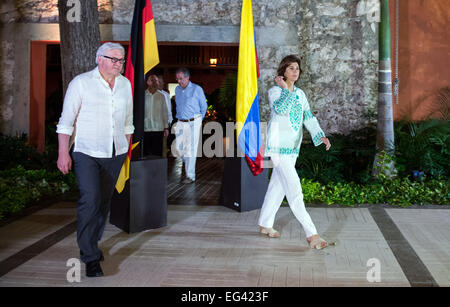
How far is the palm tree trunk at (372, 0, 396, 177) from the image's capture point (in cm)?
770

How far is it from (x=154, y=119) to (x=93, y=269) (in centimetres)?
480

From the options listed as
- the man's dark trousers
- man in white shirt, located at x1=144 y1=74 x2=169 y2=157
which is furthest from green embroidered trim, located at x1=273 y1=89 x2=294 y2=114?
man in white shirt, located at x1=144 y1=74 x2=169 y2=157

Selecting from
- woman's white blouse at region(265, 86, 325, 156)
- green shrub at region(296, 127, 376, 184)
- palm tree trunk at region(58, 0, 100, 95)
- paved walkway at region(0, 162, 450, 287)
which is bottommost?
paved walkway at region(0, 162, 450, 287)

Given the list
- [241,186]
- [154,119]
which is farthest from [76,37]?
[241,186]

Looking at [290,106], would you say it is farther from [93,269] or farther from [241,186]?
[93,269]

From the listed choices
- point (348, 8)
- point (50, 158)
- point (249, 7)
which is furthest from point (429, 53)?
point (50, 158)

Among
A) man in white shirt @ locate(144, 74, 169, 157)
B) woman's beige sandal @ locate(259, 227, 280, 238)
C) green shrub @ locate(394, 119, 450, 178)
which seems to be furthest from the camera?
man in white shirt @ locate(144, 74, 169, 157)

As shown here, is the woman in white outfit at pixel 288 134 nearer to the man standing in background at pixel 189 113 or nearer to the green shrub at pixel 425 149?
the green shrub at pixel 425 149

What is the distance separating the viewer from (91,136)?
4.08m

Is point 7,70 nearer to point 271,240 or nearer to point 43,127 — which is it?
point 43,127

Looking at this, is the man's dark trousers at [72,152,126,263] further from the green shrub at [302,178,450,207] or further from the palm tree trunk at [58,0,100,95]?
the palm tree trunk at [58,0,100,95]

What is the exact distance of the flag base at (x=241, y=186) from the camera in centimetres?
630

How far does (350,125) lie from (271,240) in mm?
4874
